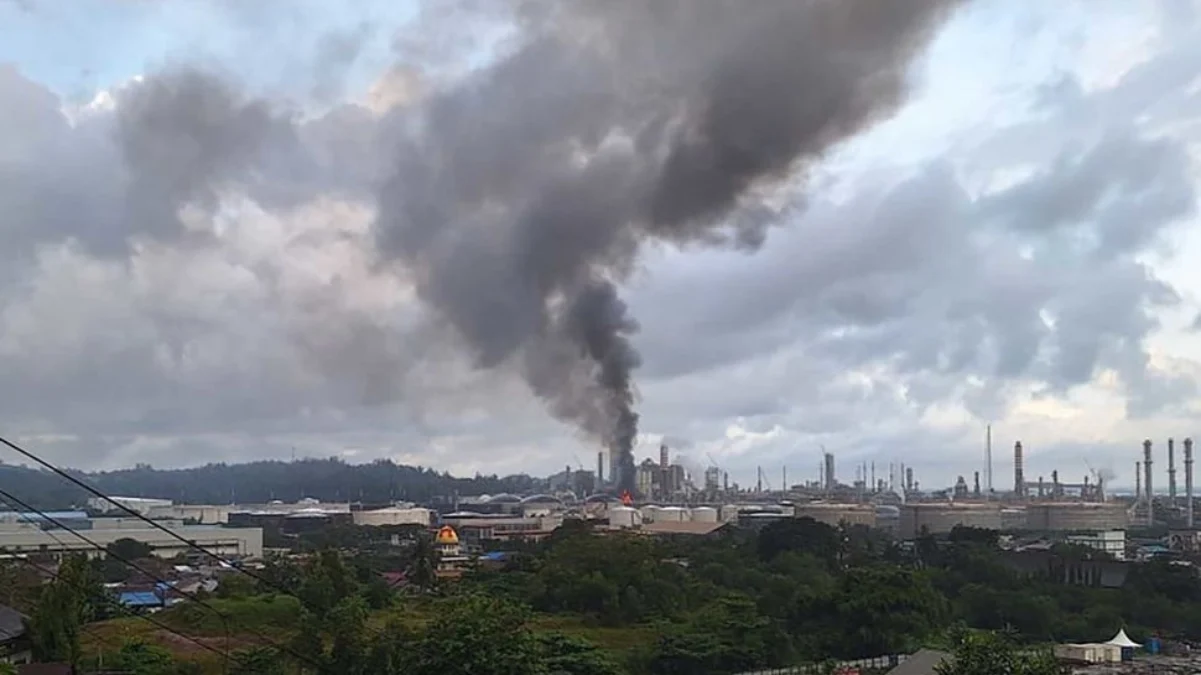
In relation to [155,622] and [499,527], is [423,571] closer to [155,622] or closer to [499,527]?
[155,622]

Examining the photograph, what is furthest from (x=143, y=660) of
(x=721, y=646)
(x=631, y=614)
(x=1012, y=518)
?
(x=1012, y=518)

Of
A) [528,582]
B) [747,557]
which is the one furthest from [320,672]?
[747,557]

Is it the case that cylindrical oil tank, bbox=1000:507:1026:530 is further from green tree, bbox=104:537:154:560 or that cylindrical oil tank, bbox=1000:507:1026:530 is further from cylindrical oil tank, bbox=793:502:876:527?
green tree, bbox=104:537:154:560

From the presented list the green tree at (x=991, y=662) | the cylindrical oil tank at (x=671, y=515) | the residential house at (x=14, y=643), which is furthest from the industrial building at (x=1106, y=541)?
the residential house at (x=14, y=643)

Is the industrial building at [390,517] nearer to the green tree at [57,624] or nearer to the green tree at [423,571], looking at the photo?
the green tree at [423,571]

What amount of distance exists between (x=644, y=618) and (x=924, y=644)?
7562 millimetres

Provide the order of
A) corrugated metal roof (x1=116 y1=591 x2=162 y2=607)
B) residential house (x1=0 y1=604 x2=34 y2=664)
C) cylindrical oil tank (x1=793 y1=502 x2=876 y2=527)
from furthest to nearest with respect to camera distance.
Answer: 1. cylindrical oil tank (x1=793 y1=502 x2=876 y2=527)
2. corrugated metal roof (x1=116 y1=591 x2=162 y2=607)
3. residential house (x1=0 y1=604 x2=34 y2=664)

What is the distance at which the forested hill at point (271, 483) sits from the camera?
137 m

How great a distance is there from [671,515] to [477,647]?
64.3m

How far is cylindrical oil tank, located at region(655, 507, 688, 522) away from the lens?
77156mm

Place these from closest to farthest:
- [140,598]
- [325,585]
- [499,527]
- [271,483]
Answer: [325,585] → [140,598] → [499,527] → [271,483]

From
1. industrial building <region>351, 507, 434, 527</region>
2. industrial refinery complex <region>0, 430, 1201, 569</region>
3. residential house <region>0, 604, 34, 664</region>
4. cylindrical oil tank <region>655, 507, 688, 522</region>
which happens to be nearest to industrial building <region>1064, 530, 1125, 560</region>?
industrial refinery complex <region>0, 430, 1201, 569</region>

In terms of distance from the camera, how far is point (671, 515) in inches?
3150

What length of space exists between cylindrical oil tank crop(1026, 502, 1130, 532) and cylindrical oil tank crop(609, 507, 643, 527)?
27.7m
